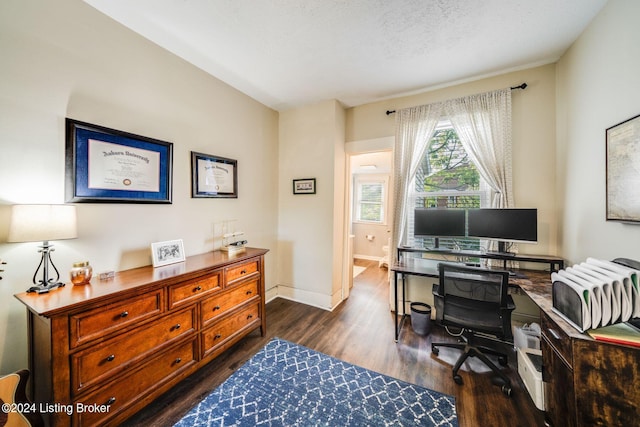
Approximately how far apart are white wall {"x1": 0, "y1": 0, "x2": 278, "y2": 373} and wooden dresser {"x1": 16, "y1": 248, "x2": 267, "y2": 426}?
23cm

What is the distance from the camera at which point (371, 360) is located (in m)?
2.15

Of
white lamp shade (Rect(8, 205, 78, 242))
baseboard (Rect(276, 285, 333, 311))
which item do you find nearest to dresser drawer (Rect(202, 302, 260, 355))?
baseboard (Rect(276, 285, 333, 311))

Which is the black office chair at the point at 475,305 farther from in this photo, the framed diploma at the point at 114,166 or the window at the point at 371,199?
the window at the point at 371,199

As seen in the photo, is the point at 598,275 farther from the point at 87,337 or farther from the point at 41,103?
the point at 41,103

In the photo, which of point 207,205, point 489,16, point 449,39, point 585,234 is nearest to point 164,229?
point 207,205

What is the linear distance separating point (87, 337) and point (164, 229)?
104 centimetres

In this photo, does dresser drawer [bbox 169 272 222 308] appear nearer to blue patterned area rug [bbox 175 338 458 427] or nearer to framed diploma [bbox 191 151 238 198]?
blue patterned area rug [bbox 175 338 458 427]

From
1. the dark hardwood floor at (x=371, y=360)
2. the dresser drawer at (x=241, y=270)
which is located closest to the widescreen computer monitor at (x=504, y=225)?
the dark hardwood floor at (x=371, y=360)

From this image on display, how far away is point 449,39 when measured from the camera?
200cm

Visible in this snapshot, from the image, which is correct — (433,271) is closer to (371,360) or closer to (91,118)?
(371,360)

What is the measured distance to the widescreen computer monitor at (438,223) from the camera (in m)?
2.62

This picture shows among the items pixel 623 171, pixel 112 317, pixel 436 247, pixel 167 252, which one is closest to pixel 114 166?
pixel 167 252

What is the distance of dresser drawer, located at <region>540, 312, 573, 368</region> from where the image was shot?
118 centimetres

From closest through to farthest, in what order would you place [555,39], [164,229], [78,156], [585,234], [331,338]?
[78,156], [585,234], [555,39], [164,229], [331,338]
